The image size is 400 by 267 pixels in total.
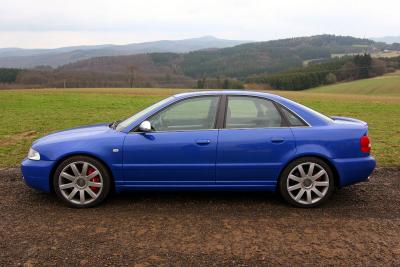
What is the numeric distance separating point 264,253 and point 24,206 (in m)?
3.11

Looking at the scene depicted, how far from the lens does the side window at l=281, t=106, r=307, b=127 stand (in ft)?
17.0

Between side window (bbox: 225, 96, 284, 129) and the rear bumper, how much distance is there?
892mm

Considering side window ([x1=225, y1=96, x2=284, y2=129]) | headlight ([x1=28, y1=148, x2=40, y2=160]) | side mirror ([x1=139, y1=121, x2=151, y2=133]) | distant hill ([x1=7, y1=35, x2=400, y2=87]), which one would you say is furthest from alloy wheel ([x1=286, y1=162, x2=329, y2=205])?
distant hill ([x1=7, y1=35, x2=400, y2=87])

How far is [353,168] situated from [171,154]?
2.27m

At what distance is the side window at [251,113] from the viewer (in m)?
5.18

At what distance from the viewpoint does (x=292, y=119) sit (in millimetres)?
5203

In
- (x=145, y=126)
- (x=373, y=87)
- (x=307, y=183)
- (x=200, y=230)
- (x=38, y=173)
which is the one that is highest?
(x=373, y=87)

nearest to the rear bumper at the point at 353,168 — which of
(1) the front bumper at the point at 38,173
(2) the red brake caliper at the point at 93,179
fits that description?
(2) the red brake caliper at the point at 93,179

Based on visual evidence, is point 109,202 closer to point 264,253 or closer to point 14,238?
point 14,238

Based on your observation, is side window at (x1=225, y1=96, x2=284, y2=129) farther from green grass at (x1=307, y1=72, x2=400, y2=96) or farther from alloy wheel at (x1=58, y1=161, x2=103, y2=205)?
green grass at (x1=307, y1=72, x2=400, y2=96)

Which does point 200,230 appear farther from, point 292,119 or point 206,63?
point 206,63

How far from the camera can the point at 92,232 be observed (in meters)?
4.39

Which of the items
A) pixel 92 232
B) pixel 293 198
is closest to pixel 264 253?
pixel 293 198

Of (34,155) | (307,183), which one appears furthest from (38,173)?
(307,183)
